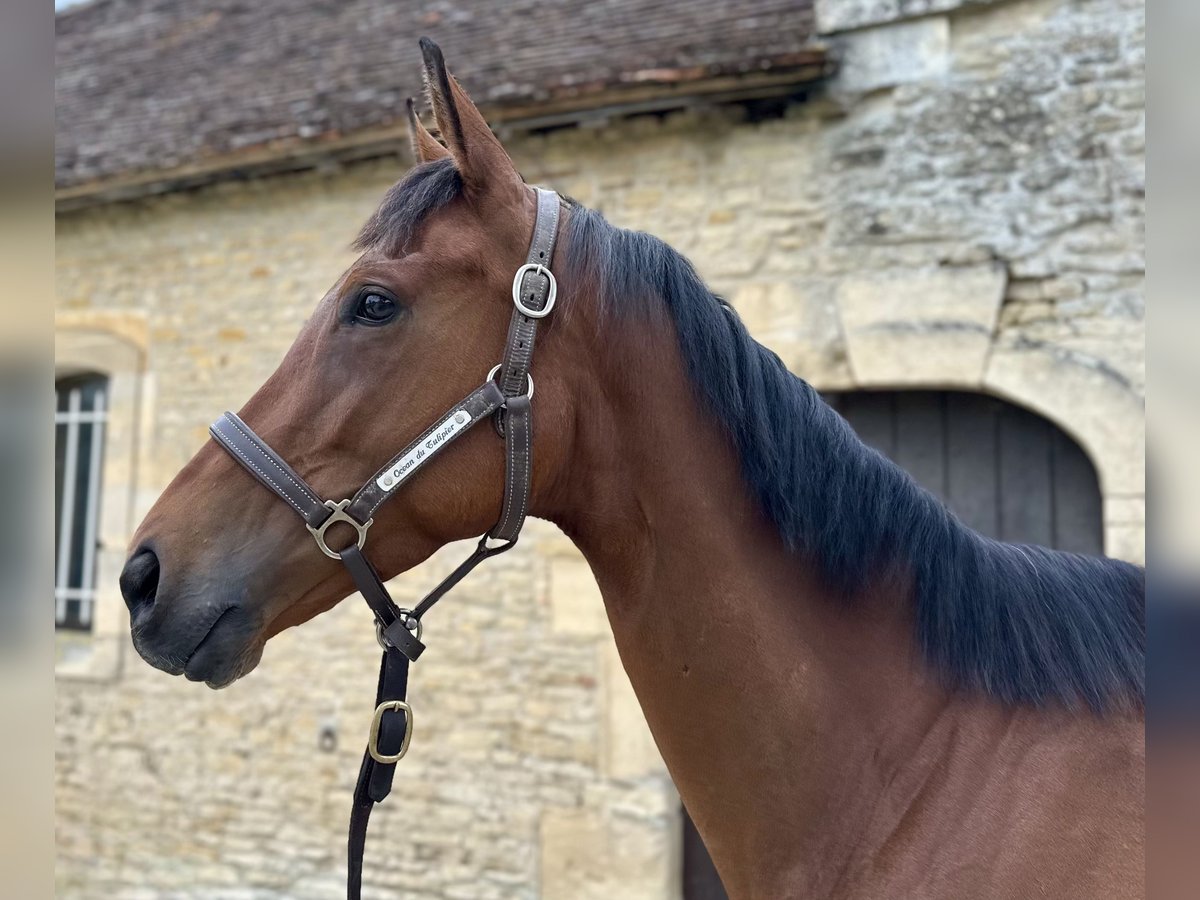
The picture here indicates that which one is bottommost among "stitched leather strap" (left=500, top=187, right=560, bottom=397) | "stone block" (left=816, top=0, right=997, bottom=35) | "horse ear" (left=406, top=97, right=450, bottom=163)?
"stitched leather strap" (left=500, top=187, right=560, bottom=397)

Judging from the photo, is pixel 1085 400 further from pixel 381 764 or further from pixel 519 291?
pixel 381 764

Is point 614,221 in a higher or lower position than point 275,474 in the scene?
higher

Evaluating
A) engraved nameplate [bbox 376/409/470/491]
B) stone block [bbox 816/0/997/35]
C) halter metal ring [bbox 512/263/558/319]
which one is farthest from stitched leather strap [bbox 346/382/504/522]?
stone block [bbox 816/0/997/35]

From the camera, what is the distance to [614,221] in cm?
495

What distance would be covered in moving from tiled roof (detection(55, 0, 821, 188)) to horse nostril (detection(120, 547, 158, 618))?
363cm

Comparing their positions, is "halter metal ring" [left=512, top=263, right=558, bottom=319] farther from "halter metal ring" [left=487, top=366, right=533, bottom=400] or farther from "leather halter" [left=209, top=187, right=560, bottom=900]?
"halter metal ring" [left=487, top=366, right=533, bottom=400]

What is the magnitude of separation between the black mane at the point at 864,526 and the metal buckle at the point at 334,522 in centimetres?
57

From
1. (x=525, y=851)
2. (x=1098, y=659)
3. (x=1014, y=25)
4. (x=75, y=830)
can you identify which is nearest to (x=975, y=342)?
(x=1014, y=25)

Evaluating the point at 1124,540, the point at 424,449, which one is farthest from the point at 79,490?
the point at 1124,540

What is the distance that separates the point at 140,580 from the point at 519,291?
0.81m

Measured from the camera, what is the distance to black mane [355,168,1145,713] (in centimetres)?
163

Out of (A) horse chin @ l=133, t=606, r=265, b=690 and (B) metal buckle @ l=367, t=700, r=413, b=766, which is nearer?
(A) horse chin @ l=133, t=606, r=265, b=690

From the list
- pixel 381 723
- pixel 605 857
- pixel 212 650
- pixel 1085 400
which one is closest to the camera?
pixel 212 650

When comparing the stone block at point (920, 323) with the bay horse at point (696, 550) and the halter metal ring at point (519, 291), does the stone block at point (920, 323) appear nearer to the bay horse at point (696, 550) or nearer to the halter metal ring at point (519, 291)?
the bay horse at point (696, 550)
